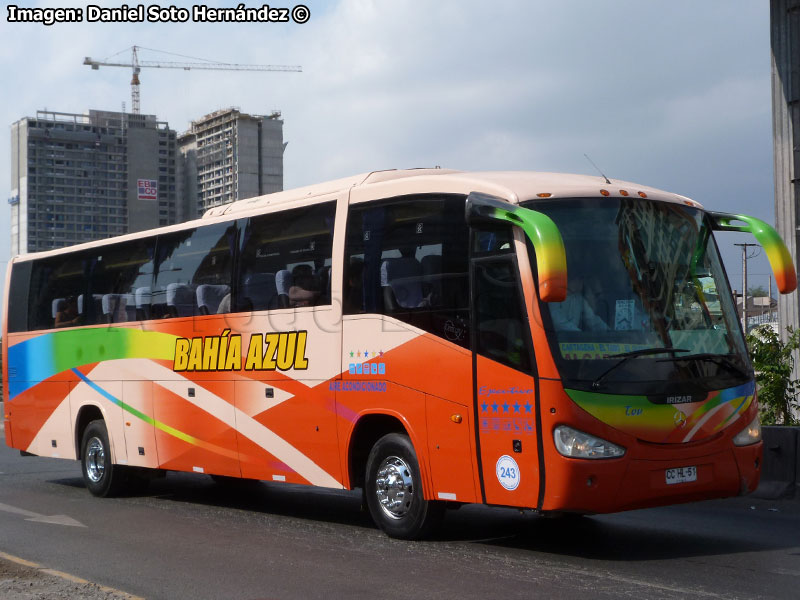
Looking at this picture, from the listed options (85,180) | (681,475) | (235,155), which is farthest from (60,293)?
(85,180)

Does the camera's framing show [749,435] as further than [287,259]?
No

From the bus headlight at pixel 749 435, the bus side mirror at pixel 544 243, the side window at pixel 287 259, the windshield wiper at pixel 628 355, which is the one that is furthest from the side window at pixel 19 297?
the bus headlight at pixel 749 435

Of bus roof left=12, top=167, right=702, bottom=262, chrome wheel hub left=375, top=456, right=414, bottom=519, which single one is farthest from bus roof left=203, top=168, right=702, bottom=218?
chrome wheel hub left=375, top=456, right=414, bottom=519

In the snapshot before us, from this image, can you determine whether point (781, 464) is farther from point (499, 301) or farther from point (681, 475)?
point (499, 301)

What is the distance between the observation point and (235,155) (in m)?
114

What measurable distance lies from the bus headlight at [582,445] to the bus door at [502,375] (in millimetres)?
245

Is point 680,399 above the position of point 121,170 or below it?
below

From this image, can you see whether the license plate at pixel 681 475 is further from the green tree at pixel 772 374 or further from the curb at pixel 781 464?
the green tree at pixel 772 374

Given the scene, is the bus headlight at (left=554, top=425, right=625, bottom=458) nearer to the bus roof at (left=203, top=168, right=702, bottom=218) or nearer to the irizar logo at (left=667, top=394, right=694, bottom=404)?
the irizar logo at (left=667, top=394, right=694, bottom=404)

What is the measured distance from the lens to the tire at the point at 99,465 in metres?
14.7

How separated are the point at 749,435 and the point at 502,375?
222cm

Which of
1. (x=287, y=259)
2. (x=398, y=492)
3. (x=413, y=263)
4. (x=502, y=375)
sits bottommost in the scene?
(x=398, y=492)

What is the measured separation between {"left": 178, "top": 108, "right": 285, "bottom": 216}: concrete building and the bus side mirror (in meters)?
102

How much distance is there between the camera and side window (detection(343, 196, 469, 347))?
922 cm
